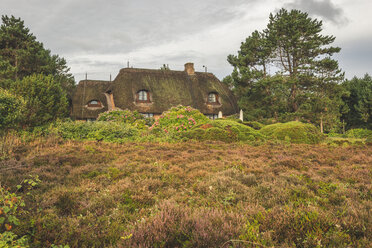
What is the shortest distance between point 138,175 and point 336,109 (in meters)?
26.9

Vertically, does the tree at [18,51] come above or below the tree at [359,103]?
above

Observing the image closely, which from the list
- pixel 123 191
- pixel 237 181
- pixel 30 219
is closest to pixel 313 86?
pixel 237 181

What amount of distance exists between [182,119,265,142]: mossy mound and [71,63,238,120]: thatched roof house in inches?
569

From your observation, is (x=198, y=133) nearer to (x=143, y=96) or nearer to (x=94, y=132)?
(x=94, y=132)

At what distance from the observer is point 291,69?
1004 inches

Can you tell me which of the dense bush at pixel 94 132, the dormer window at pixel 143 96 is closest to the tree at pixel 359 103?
the dormer window at pixel 143 96

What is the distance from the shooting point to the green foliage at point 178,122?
615 inches

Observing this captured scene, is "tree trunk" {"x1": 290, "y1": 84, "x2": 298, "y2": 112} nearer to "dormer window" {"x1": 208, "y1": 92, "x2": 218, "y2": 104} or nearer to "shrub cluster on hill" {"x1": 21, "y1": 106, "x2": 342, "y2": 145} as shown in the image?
"dormer window" {"x1": 208, "y1": 92, "x2": 218, "y2": 104}

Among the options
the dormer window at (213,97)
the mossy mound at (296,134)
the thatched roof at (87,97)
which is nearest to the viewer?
the mossy mound at (296,134)

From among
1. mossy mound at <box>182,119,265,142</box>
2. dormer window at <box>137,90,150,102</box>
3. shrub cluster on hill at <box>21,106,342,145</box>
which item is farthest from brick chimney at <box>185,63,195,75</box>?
mossy mound at <box>182,119,265,142</box>

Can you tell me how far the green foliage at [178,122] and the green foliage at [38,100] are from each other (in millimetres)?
7443

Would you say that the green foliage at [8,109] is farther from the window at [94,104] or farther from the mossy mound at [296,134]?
the window at [94,104]

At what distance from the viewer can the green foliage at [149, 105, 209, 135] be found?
51.3ft

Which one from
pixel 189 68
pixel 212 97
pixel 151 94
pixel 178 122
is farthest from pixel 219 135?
pixel 189 68
